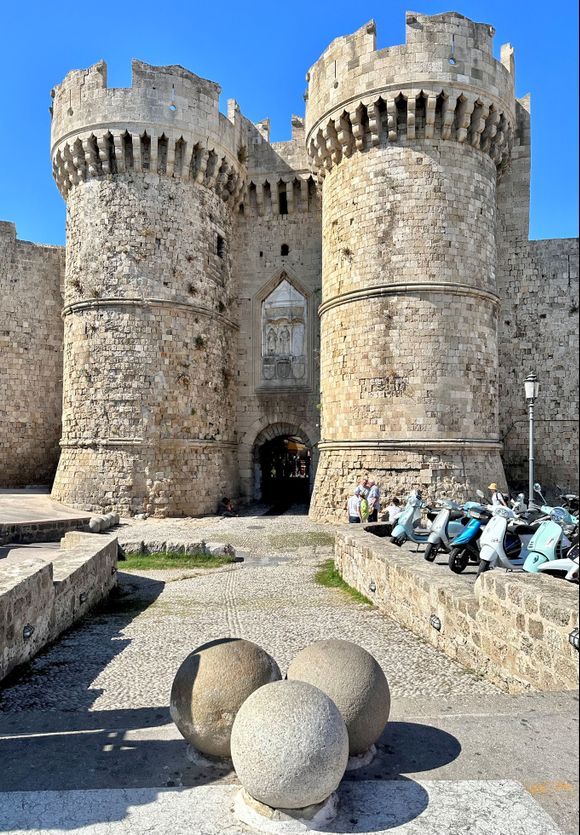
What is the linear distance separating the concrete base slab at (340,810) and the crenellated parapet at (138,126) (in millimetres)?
16625

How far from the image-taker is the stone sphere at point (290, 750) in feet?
8.24

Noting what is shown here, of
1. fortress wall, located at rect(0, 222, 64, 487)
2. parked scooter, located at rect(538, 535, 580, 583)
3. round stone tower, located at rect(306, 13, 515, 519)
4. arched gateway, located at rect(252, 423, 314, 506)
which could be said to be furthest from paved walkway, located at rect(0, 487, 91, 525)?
parked scooter, located at rect(538, 535, 580, 583)

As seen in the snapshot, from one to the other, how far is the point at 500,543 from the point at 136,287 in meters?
12.9

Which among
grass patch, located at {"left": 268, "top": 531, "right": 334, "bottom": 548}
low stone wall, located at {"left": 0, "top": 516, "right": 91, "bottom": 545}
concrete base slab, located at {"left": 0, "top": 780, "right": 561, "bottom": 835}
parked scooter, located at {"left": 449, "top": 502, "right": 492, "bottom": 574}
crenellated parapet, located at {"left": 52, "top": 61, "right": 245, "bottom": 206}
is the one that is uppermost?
crenellated parapet, located at {"left": 52, "top": 61, "right": 245, "bottom": 206}

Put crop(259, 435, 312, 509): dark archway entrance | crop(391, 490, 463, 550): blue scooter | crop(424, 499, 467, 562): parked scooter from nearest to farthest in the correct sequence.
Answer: crop(424, 499, 467, 562): parked scooter, crop(391, 490, 463, 550): blue scooter, crop(259, 435, 312, 509): dark archway entrance

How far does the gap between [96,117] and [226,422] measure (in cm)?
905

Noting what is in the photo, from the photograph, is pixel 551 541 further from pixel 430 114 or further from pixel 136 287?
pixel 136 287

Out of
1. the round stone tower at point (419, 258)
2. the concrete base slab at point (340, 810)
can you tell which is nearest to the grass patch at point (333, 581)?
the round stone tower at point (419, 258)

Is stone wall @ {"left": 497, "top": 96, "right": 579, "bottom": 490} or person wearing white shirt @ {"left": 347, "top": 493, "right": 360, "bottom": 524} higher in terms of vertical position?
stone wall @ {"left": 497, "top": 96, "right": 579, "bottom": 490}

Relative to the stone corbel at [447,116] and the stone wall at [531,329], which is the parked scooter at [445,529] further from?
the stone corbel at [447,116]

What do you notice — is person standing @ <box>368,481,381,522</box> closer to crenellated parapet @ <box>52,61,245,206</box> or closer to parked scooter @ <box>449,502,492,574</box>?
parked scooter @ <box>449,502,492,574</box>

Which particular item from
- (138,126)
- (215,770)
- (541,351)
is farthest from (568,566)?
(138,126)

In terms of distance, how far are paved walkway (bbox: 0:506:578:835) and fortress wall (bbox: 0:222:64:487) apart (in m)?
15.3

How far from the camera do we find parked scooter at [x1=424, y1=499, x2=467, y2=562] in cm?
789
